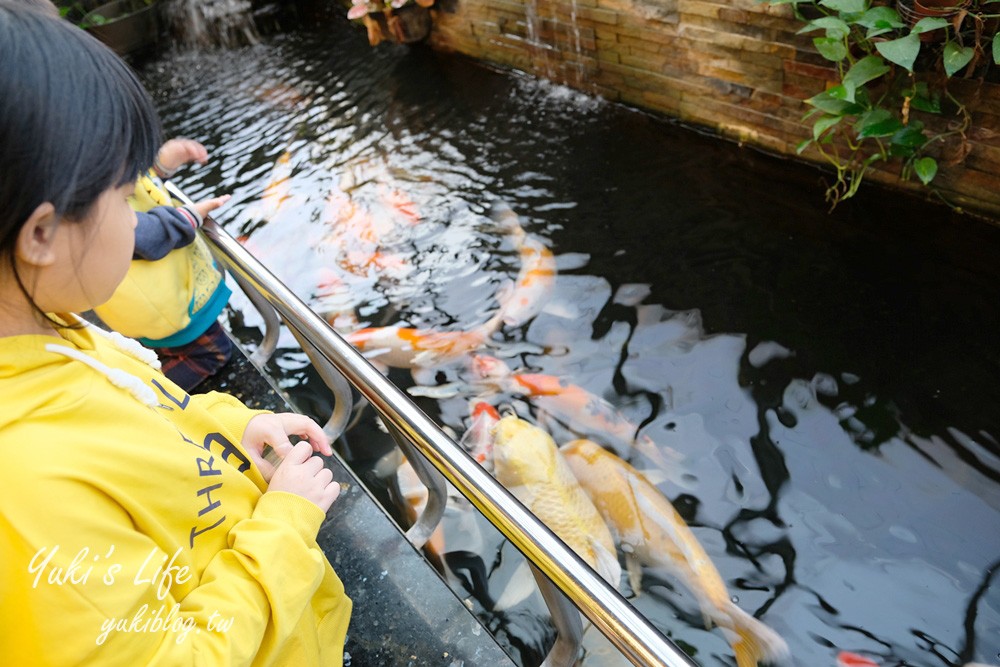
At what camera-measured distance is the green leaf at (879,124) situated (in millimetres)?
3439

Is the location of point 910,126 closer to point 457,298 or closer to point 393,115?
point 457,298

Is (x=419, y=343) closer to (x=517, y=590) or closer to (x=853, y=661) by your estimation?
(x=517, y=590)

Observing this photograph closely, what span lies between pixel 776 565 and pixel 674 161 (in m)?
2.83


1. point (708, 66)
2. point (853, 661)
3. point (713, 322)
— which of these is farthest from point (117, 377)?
point (708, 66)

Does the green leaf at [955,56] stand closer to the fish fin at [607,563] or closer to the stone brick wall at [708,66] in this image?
the stone brick wall at [708,66]

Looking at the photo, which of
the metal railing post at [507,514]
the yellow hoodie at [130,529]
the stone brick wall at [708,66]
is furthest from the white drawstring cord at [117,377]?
the stone brick wall at [708,66]

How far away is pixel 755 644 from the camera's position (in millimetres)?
2184

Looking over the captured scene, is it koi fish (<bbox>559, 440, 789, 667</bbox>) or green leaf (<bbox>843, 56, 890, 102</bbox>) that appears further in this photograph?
green leaf (<bbox>843, 56, 890, 102</bbox>)

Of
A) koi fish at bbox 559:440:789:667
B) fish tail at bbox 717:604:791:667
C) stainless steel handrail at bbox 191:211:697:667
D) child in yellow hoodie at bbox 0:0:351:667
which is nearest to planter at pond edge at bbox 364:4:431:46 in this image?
koi fish at bbox 559:440:789:667

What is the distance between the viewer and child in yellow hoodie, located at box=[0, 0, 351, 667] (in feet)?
2.78

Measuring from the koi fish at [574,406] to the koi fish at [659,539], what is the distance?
129 mm

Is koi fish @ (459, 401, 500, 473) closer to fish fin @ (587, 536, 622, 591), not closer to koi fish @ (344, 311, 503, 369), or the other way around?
koi fish @ (344, 311, 503, 369)

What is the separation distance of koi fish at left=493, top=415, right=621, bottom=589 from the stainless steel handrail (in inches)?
37.9

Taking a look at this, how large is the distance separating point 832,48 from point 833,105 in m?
0.27
